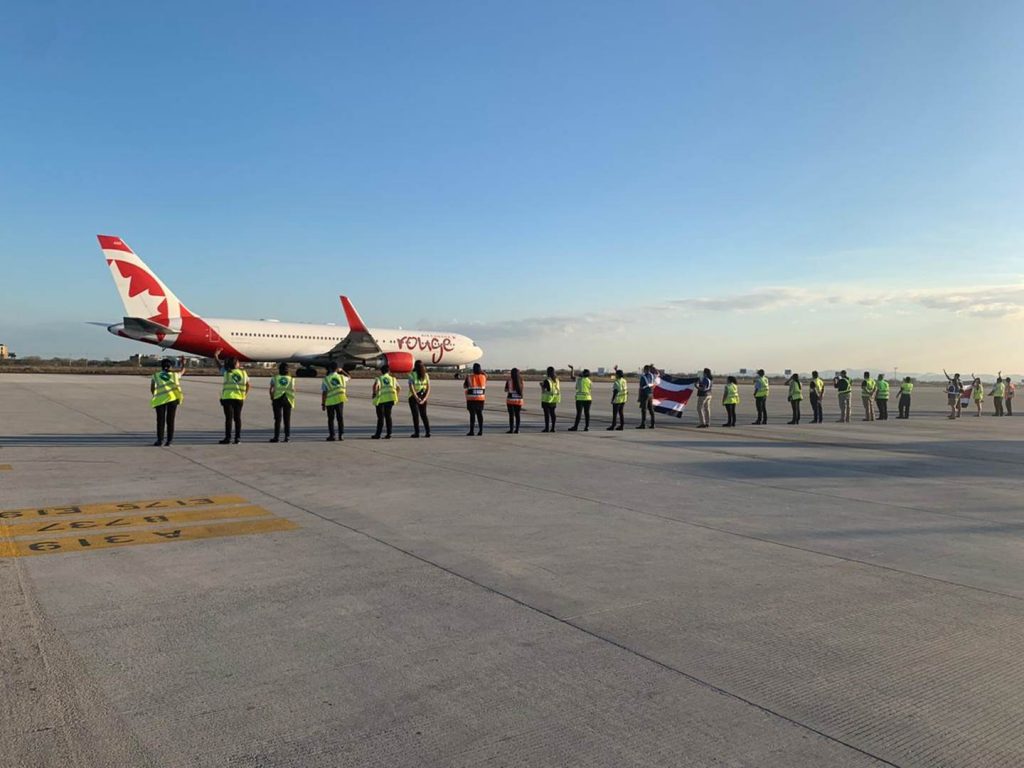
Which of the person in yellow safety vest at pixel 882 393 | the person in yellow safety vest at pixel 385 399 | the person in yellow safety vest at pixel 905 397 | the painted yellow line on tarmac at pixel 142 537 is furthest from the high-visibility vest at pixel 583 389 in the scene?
the person in yellow safety vest at pixel 905 397

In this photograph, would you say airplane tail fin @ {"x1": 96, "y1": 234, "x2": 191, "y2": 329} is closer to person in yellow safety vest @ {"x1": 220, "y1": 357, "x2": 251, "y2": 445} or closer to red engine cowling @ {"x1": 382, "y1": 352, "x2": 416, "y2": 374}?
red engine cowling @ {"x1": 382, "y1": 352, "x2": 416, "y2": 374}

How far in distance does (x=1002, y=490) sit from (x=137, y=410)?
830 inches

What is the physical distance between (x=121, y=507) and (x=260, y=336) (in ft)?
143

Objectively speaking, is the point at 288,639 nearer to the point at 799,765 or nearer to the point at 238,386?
the point at 799,765

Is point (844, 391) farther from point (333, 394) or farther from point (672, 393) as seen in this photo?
point (333, 394)

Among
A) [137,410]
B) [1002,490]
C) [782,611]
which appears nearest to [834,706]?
[782,611]

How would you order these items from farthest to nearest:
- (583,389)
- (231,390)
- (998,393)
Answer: (998,393) → (583,389) → (231,390)

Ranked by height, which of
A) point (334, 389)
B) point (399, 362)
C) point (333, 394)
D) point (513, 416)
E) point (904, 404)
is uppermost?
point (399, 362)

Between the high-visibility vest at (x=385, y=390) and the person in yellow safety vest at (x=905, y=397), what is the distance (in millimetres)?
21461

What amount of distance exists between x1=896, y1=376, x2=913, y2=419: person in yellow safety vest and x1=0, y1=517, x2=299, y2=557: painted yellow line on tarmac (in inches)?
1072

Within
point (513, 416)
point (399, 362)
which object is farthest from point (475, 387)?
point (399, 362)

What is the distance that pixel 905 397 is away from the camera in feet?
95.0

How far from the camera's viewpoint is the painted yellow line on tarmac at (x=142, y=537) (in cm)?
621

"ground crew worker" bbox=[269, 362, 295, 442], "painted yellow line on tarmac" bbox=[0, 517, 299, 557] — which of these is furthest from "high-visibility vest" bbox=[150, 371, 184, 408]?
"painted yellow line on tarmac" bbox=[0, 517, 299, 557]
